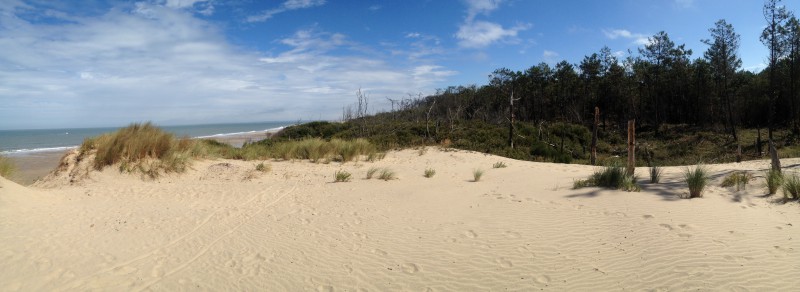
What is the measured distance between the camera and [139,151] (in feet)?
36.9

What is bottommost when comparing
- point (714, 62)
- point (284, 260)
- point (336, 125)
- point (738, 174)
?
point (284, 260)

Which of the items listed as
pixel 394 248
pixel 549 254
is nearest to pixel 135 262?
pixel 394 248

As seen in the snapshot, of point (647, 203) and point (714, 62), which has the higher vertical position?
point (714, 62)

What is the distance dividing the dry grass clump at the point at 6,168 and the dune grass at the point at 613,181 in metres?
12.5

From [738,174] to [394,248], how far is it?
24.0 ft

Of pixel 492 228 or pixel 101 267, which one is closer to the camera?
pixel 101 267

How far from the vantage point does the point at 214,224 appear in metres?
7.03

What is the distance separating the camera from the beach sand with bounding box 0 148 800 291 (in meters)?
4.38

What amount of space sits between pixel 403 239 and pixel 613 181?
4.70 m

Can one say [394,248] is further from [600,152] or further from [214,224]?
[600,152]

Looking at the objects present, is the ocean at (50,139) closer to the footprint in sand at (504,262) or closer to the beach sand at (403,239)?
the beach sand at (403,239)

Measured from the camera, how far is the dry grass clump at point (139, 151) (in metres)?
10.7

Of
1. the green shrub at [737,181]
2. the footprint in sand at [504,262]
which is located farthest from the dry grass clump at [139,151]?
the green shrub at [737,181]

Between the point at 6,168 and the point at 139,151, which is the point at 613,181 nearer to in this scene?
the point at 139,151
